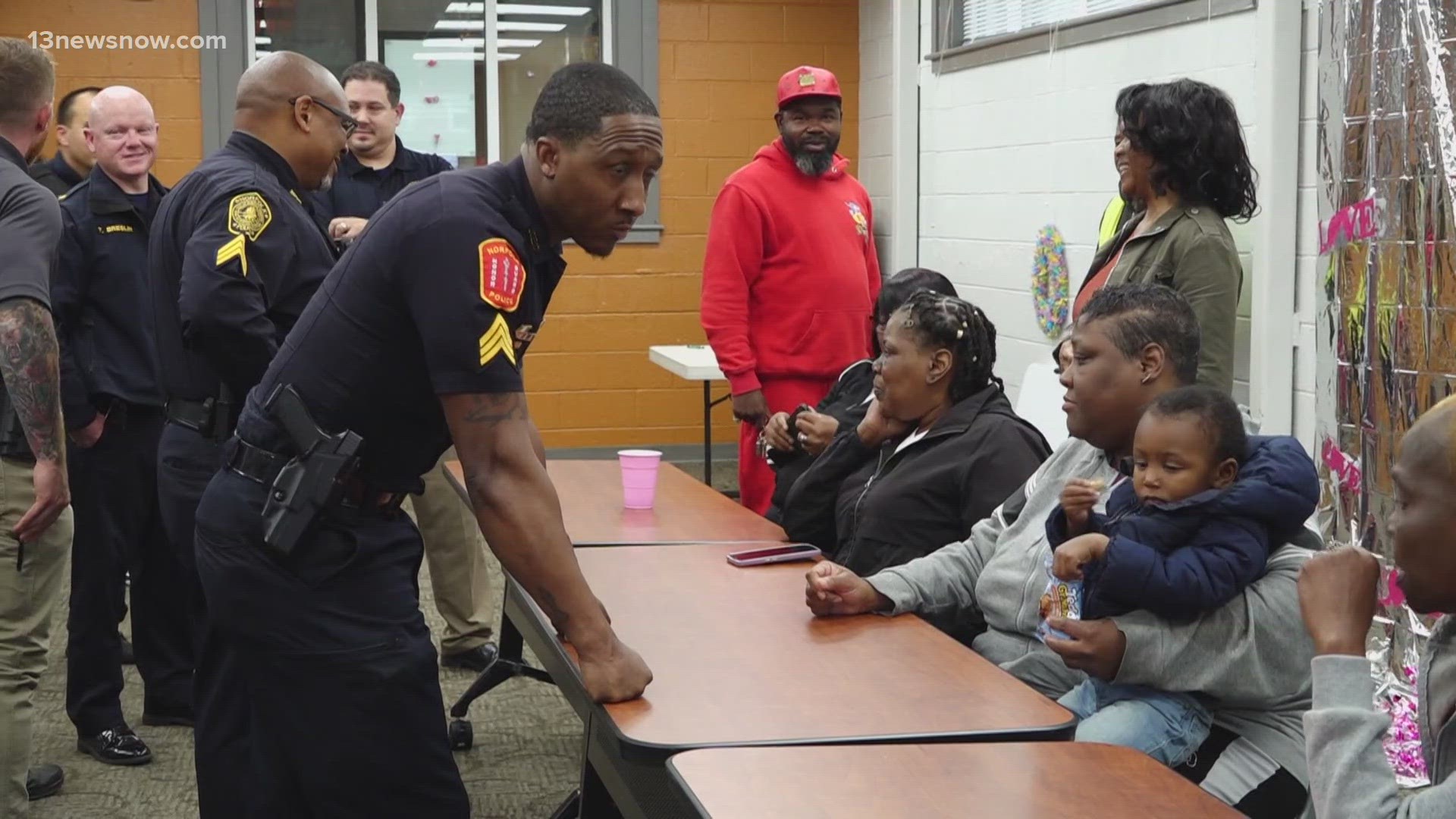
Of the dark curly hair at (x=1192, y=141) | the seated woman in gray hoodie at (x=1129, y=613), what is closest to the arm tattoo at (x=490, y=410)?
the seated woman in gray hoodie at (x=1129, y=613)

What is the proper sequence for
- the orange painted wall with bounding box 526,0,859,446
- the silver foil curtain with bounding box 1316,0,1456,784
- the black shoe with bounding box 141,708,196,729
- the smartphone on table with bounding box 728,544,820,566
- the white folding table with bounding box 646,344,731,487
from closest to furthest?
the smartphone on table with bounding box 728,544,820,566 → the silver foil curtain with bounding box 1316,0,1456,784 → the black shoe with bounding box 141,708,196,729 → the white folding table with bounding box 646,344,731,487 → the orange painted wall with bounding box 526,0,859,446

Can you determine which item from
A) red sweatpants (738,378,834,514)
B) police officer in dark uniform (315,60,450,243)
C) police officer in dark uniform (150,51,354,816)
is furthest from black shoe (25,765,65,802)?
red sweatpants (738,378,834,514)

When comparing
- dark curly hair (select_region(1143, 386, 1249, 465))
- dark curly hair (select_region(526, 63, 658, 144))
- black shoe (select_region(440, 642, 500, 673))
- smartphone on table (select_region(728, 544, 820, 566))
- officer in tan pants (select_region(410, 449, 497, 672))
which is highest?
dark curly hair (select_region(526, 63, 658, 144))

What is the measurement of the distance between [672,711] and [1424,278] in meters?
2.12

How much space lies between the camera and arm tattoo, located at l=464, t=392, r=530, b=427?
6.32ft

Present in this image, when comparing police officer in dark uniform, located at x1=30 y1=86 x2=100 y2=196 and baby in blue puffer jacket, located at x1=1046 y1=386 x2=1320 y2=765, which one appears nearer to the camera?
baby in blue puffer jacket, located at x1=1046 y1=386 x2=1320 y2=765

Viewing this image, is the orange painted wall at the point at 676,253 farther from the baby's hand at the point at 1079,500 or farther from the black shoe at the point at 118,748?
the baby's hand at the point at 1079,500

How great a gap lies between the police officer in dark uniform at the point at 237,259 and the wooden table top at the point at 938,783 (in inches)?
69.1

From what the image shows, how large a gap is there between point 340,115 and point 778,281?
1.67 meters

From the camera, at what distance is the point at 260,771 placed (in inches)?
87.1

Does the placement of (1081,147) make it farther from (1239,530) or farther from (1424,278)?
(1239,530)

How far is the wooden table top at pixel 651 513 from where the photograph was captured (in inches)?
118

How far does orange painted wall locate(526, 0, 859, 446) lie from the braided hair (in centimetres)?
477

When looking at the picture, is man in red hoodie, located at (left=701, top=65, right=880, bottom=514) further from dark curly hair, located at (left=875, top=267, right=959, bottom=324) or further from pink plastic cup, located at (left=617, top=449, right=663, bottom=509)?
pink plastic cup, located at (left=617, top=449, right=663, bottom=509)
